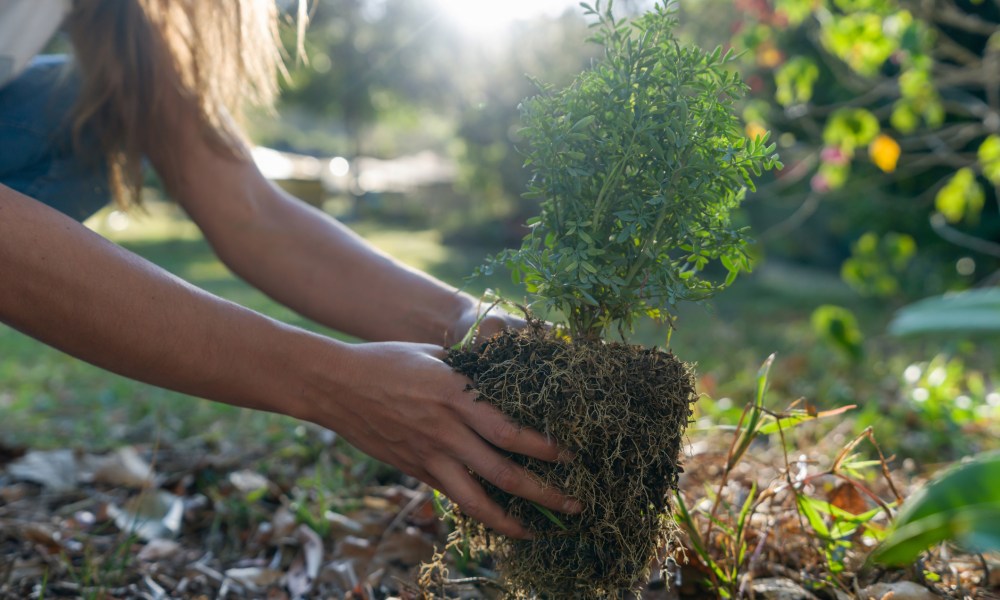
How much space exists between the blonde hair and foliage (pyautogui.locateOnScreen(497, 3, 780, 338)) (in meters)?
1.08

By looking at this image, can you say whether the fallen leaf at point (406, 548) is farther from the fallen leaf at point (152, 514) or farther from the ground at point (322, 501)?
the fallen leaf at point (152, 514)

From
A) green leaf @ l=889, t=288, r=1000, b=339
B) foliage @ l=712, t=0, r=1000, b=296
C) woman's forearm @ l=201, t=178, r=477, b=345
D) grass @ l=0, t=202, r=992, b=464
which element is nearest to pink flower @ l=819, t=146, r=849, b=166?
foliage @ l=712, t=0, r=1000, b=296

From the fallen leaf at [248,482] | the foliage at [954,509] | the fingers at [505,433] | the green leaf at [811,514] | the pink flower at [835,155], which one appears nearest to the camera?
the foliage at [954,509]

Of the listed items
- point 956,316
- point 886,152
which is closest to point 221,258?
point 956,316

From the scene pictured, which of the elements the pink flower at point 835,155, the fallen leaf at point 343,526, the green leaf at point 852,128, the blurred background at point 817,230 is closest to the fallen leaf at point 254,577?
the fallen leaf at point 343,526

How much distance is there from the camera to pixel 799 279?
10906 mm

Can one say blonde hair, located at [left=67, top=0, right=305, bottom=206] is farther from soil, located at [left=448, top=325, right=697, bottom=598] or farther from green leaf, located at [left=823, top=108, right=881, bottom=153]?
green leaf, located at [left=823, top=108, right=881, bottom=153]

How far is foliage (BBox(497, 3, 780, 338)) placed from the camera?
1.30 metres

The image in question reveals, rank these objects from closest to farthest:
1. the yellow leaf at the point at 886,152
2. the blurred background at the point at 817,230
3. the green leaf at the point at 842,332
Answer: the blurred background at the point at 817,230
the green leaf at the point at 842,332
the yellow leaf at the point at 886,152

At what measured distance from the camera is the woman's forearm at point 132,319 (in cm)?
127

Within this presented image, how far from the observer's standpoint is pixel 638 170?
1.35 m

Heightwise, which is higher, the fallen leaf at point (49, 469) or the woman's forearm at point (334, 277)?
the woman's forearm at point (334, 277)

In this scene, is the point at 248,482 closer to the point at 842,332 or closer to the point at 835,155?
the point at 842,332

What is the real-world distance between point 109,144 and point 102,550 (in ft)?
3.49
